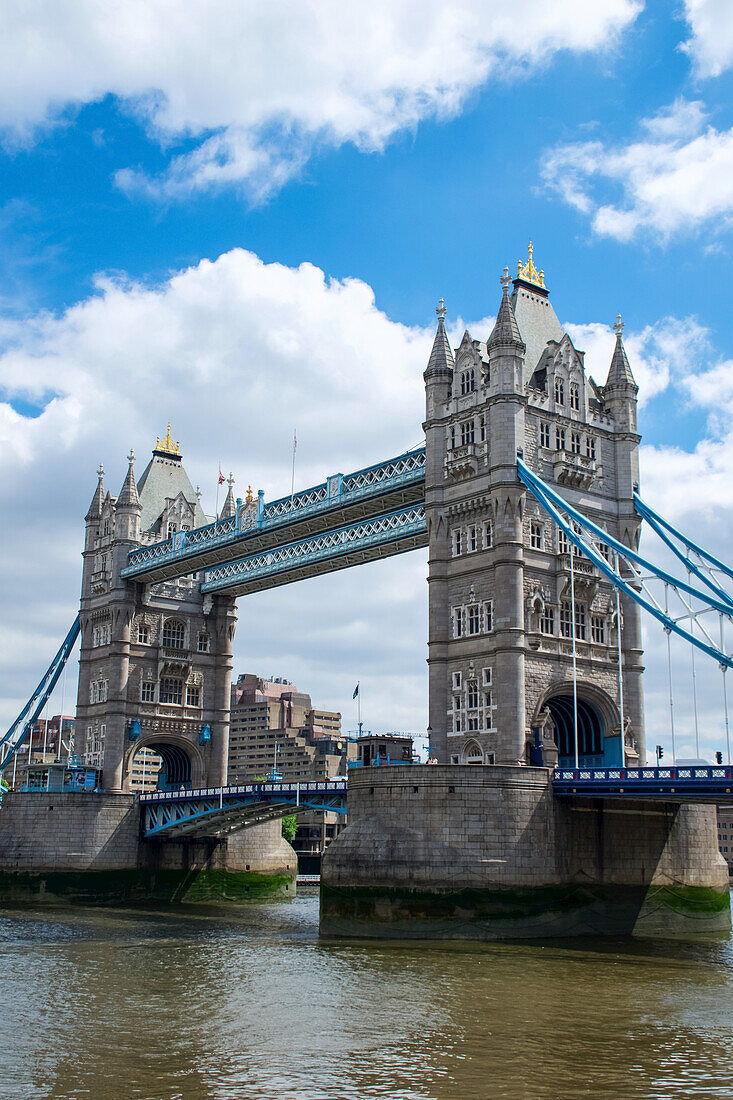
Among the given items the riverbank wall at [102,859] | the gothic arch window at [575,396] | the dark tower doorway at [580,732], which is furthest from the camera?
the riverbank wall at [102,859]

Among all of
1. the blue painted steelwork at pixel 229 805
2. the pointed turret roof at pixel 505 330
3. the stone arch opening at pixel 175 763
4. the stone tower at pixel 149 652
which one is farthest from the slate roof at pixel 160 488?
the pointed turret roof at pixel 505 330

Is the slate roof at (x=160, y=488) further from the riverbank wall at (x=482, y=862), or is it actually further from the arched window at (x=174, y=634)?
the riverbank wall at (x=482, y=862)

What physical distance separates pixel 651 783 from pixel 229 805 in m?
33.4

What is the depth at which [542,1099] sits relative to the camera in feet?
72.4

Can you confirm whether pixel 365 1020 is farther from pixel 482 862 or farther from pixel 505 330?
pixel 505 330

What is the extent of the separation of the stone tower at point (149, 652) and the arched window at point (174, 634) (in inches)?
3.1

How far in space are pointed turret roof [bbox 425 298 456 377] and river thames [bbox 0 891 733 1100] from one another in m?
30.4

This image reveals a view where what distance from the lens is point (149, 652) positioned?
87625 mm

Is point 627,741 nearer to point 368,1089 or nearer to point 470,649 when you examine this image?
point 470,649

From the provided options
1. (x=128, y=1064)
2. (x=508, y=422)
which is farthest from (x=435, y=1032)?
(x=508, y=422)

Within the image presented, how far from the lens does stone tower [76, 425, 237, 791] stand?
281 ft

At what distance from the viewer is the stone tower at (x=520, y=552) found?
56125 mm

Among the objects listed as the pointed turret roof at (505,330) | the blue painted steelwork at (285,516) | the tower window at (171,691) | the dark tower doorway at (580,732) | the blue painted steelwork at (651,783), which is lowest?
the blue painted steelwork at (651,783)

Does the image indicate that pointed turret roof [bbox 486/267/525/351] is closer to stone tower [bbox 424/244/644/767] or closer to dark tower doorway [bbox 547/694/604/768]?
stone tower [bbox 424/244/644/767]
